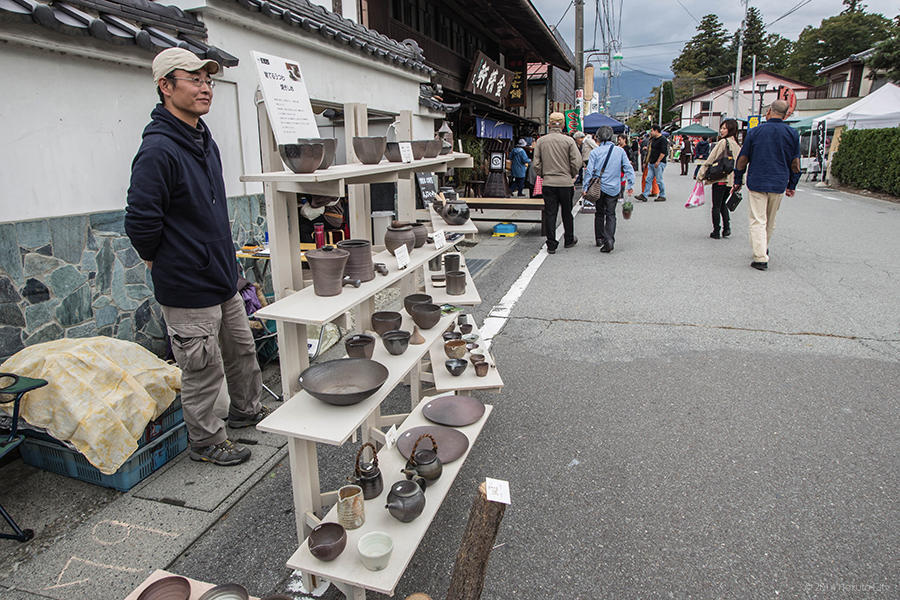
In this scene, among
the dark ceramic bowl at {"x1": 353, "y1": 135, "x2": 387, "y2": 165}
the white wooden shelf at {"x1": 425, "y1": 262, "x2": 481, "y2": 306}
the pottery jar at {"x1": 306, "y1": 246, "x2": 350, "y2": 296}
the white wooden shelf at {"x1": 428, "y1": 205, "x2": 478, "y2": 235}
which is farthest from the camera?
the white wooden shelf at {"x1": 428, "y1": 205, "x2": 478, "y2": 235}

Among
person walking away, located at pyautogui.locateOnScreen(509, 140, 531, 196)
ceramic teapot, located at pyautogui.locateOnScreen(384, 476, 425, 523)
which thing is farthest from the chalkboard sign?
person walking away, located at pyautogui.locateOnScreen(509, 140, 531, 196)

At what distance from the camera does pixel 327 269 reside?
264cm

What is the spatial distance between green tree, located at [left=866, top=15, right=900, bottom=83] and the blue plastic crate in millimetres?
41449

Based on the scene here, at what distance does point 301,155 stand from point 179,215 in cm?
92

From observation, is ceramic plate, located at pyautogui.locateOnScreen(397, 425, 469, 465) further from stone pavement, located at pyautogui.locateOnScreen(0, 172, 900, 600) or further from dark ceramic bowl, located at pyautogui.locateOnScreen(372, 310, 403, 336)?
dark ceramic bowl, located at pyautogui.locateOnScreen(372, 310, 403, 336)

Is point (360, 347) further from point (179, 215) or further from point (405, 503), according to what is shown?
point (179, 215)

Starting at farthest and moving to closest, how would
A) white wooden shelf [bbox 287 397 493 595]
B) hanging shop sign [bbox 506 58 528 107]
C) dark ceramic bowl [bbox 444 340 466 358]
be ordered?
hanging shop sign [bbox 506 58 528 107]
dark ceramic bowl [bbox 444 340 466 358]
white wooden shelf [bbox 287 397 493 595]

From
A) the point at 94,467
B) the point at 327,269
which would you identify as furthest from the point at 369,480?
the point at 94,467

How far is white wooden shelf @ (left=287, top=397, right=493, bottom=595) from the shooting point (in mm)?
2115

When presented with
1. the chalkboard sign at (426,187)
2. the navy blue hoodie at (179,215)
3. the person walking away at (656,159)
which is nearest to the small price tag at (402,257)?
the navy blue hoodie at (179,215)

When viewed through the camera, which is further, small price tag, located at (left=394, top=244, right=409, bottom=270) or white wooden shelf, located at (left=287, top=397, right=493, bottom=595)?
small price tag, located at (left=394, top=244, right=409, bottom=270)

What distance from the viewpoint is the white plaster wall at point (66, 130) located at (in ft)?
11.7

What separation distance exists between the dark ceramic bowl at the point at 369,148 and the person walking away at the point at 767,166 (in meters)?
6.26

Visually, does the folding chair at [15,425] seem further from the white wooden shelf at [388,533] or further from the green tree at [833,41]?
the green tree at [833,41]
